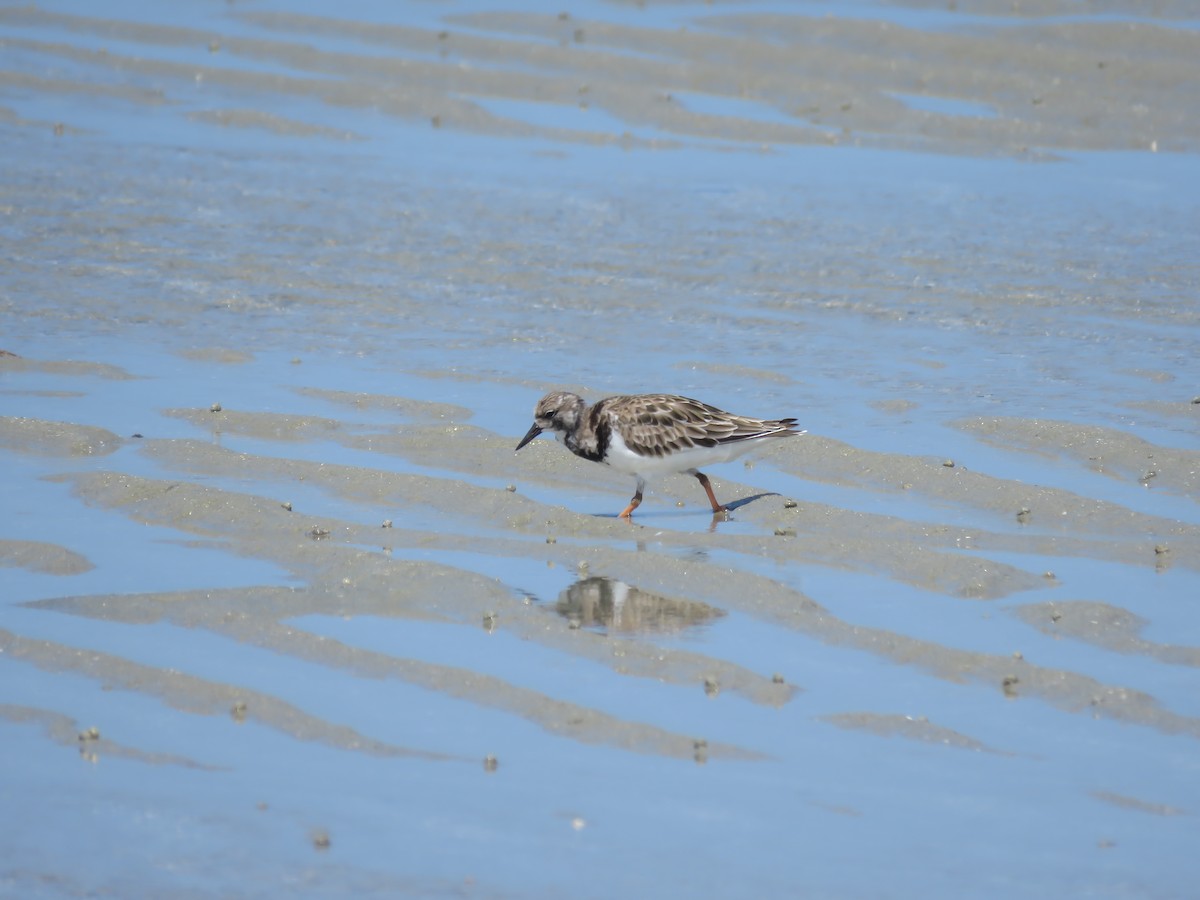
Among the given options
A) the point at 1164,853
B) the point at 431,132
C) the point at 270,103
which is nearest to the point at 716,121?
the point at 431,132

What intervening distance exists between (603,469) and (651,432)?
1642 millimetres

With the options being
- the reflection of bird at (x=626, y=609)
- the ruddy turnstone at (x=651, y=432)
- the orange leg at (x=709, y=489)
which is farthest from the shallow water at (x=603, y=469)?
the ruddy turnstone at (x=651, y=432)

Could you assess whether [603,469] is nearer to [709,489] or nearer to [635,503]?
[635,503]

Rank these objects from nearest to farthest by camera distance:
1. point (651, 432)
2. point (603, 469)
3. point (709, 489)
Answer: point (651, 432) → point (709, 489) → point (603, 469)

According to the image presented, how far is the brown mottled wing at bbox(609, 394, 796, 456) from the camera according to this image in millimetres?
11422

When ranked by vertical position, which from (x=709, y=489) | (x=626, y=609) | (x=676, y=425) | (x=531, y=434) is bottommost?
(x=626, y=609)

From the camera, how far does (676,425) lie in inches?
451

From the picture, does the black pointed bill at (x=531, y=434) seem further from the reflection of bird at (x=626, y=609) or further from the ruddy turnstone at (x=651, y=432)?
the reflection of bird at (x=626, y=609)

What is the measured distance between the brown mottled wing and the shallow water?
50cm

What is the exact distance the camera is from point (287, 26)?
2664 cm

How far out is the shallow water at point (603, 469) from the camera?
23.1ft

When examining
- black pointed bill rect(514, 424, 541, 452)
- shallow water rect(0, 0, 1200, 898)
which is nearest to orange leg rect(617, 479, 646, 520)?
shallow water rect(0, 0, 1200, 898)

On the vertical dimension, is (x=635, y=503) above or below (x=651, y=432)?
below

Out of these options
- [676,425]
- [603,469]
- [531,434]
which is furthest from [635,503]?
[603,469]
